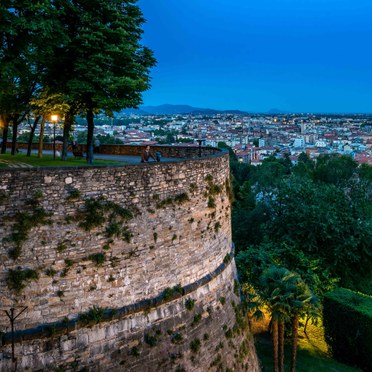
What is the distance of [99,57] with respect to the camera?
12.9 m

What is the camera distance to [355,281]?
2075cm

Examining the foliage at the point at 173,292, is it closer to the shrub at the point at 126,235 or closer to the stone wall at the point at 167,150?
the shrub at the point at 126,235

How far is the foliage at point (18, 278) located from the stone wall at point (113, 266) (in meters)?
0.02

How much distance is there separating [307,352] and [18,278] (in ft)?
48.3

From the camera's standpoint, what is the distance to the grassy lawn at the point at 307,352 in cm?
1581

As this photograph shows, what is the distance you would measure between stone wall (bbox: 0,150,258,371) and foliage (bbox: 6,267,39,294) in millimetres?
18

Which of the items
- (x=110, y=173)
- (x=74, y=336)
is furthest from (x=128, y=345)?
(x=110, y=173)

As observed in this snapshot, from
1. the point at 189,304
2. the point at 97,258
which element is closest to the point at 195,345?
the point at 189,304

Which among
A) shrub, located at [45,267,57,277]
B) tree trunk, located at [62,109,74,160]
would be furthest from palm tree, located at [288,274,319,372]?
tree trunk, located at [62,109,74,160]

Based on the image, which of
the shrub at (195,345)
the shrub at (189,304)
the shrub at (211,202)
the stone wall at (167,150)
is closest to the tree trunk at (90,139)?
the stone wall at (167,150)

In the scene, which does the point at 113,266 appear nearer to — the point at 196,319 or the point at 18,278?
the point at 18,278

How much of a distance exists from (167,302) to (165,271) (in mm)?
771

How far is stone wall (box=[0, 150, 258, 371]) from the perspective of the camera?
7371 millimetres

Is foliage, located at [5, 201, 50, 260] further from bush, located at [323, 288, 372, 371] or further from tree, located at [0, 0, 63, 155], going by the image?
bush, located at [323, 288, 372, 371]
